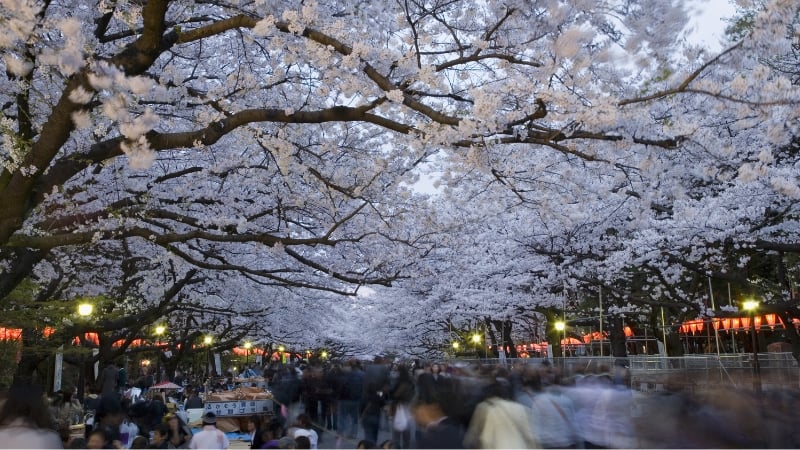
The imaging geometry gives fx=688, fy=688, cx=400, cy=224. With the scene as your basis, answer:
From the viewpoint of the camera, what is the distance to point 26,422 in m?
5.31

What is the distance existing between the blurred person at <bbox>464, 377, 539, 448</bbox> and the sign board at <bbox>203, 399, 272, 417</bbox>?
351 inches

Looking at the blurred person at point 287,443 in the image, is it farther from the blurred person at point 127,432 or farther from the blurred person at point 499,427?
the blurred person at point 127,432

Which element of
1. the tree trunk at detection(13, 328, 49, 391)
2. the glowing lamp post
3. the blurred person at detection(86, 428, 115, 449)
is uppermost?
the glowing lamp post

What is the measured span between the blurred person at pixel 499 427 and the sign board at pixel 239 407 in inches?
351

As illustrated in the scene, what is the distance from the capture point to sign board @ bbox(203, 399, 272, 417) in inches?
556

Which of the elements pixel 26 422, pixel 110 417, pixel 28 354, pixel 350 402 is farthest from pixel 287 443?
pixel 28 354

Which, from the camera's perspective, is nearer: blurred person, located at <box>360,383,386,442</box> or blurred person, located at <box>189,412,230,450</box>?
blurred person, located at <box>189,412,230,450</box>

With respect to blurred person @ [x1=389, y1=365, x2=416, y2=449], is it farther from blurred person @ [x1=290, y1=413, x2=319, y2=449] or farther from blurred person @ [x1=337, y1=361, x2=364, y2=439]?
blurred person @ [x1=337, y1=361, x2=364, y2=439]

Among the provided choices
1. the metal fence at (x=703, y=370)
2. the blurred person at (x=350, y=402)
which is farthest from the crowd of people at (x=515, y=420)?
the metal fence at (x=703, y=370)

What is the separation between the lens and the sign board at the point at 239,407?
14.1 m

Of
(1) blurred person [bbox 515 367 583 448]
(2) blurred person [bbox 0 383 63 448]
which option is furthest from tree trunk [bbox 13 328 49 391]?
(1) blurred person [bbox 515 367 583 448]

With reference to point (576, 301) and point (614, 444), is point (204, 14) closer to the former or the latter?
point (614, 444)

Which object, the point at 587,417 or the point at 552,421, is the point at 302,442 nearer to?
the point at 552,421

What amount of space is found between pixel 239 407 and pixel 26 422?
30.9 ft
